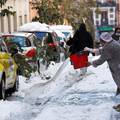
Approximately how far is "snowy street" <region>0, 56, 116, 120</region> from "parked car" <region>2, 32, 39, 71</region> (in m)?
0.81

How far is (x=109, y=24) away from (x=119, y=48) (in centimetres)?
10548

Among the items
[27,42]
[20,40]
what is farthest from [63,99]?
[20,40]

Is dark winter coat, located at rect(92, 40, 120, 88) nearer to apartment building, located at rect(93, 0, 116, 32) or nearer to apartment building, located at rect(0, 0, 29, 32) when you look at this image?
apartment building, located at rect(0, 0, 29, 32)

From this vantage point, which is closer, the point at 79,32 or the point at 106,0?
the point at 79,32

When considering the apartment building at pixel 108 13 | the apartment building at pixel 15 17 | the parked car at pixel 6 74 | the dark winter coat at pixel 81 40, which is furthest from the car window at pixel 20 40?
the apartment building at pixel 108 13

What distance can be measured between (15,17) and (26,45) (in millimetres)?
22507

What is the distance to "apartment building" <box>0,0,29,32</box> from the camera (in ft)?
135

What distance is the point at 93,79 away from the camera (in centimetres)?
1730

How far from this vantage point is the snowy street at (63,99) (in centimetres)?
1134

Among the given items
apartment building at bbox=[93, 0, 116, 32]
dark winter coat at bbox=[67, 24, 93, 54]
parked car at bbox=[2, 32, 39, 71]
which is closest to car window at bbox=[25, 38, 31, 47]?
parked car at bbox=[2, 32, 39, 71]

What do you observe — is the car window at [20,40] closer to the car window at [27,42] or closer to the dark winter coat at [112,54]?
the car window at [27,42]

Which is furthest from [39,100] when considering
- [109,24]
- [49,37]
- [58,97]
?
[109,24]

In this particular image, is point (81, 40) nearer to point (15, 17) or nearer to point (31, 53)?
point (31, 53)

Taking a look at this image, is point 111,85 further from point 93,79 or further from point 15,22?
point 15,22
